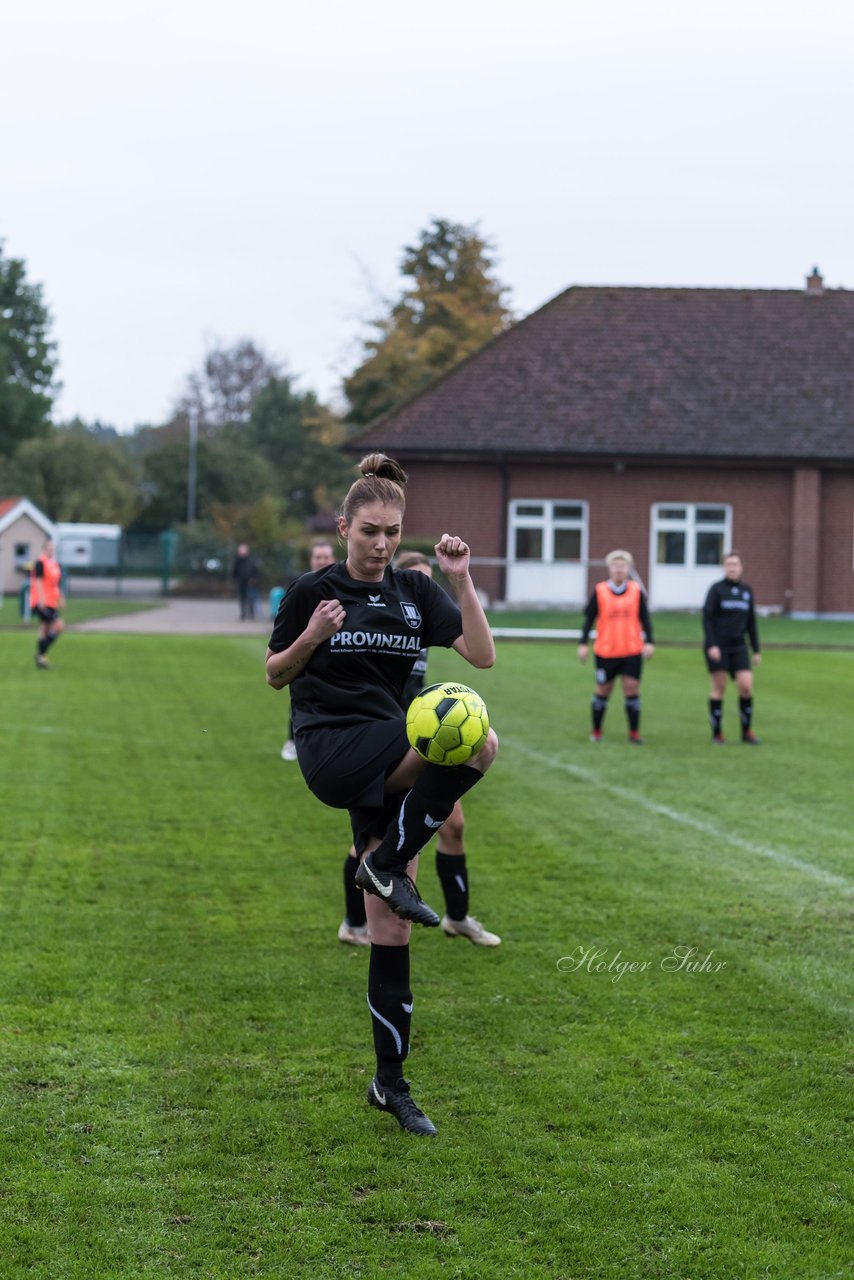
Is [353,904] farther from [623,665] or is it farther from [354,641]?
[623,665]

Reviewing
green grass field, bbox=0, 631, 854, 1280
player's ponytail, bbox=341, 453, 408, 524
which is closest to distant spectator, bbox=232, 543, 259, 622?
green grass field, bbox=0, 631, 854, 1280

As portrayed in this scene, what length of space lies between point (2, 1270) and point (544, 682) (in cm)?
1948

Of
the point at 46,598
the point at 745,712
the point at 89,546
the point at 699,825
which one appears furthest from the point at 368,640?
the point at 89,546

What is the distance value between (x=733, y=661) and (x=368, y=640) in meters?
11.3

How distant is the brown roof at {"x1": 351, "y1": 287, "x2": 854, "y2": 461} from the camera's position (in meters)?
41.0

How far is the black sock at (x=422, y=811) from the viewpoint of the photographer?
4.67m

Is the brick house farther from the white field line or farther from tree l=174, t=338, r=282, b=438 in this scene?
tree l=174, t=338, r=282, b=438

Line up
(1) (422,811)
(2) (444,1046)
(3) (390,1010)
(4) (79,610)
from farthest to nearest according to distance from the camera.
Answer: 1. (4) (79,610)
2. (2) (444,1046)
3. (3) (390,1010)
4. (1) (422,811)

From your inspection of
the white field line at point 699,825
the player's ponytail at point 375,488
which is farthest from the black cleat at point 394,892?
the white field line at point 699,825

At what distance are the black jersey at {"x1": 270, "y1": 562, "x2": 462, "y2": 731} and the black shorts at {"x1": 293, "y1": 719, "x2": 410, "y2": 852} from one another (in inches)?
2.4

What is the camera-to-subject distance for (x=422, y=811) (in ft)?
15.5

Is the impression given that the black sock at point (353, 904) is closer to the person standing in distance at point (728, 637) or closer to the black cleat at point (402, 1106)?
the black cleat at point (402, 1106)

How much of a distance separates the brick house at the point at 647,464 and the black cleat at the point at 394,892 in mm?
35833

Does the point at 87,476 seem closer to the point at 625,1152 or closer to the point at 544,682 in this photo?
the point at 544,682
